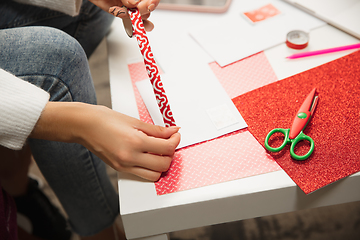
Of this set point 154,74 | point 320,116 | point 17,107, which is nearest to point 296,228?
point 320,116

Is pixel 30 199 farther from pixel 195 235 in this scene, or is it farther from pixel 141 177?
pixel 141 177

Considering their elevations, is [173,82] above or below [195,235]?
above

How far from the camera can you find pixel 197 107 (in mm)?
533

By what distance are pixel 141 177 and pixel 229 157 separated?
5.1 inches

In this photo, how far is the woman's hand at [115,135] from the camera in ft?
1.40

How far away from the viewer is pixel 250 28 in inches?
26.5

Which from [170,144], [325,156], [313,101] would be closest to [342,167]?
[325,156]

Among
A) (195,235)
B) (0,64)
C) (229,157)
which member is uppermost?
(0,64)

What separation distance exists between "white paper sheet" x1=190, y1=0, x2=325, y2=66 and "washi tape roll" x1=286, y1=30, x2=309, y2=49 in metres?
0.01

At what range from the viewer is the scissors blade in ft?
1.50

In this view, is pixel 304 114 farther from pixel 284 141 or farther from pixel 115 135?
pixel 115 135

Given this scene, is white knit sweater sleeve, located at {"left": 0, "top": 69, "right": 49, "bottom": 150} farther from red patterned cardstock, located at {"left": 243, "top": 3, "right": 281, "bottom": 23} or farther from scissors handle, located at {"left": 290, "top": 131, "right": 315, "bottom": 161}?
red patterned cardstock, located at {"left": 243, "top": 3, "right": 281, "bottom": 23}

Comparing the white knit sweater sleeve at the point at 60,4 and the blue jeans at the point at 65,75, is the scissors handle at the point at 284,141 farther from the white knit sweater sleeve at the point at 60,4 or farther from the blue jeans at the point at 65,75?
the white knit sweater sleeve at the point at 60,4

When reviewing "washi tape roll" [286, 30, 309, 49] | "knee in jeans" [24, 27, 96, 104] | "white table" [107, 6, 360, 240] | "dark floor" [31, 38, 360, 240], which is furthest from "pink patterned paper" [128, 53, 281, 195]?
"dark floor" [31, 38, 360, 240]
